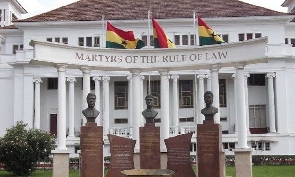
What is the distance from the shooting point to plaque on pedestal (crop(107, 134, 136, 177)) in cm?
2127

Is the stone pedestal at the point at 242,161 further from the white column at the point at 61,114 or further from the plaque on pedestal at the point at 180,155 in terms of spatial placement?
the white column at the point at 61,114

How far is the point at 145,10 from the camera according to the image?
50406mm

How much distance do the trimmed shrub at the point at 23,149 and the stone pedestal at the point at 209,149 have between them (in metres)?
12.4

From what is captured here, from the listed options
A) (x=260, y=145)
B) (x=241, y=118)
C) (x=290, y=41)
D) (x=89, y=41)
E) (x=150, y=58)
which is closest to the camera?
(x=241, y=118)

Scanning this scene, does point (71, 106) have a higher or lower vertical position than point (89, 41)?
Result: lower

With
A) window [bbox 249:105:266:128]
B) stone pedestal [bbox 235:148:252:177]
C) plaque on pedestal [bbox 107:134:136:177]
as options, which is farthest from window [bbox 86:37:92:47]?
stone pedestal [bbox 235:148:252:177]

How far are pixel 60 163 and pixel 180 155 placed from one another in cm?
567

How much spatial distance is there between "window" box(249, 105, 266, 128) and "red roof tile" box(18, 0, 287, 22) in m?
9.49

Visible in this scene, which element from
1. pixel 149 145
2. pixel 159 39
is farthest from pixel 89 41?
pixel 149 145

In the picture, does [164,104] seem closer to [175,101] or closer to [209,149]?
[209,149]

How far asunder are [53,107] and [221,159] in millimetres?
32437

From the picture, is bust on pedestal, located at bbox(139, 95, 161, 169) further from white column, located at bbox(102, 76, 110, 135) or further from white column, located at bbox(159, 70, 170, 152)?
white column, located at bbox(102, 76, 110, 135)

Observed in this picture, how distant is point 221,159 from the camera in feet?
69.6

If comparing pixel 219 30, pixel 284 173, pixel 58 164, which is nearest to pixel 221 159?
pixel 58 164
